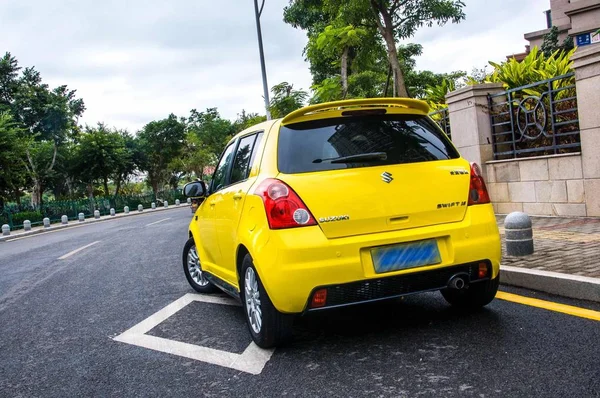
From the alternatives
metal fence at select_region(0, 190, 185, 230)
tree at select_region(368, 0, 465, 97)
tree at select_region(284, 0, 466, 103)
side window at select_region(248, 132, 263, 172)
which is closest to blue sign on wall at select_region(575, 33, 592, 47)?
tree at select_region(284, 0, 466, 103)

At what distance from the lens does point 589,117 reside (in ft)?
24.9

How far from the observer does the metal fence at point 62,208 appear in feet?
96.8

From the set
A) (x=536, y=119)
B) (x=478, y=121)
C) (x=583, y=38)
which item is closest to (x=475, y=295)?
(x=536, y=119)

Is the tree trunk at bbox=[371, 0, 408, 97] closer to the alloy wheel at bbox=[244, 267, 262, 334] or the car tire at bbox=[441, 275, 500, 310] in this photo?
the car tire at bbox=[441, 275, 500, 310]

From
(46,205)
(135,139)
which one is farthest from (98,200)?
(135,139)

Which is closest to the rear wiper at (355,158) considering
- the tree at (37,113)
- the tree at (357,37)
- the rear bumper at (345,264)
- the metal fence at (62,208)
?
the rear bumper at (345,264)

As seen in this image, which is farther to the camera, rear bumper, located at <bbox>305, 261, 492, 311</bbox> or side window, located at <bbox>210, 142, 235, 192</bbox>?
side window, located at <bbox>210, 142, 235, 192</bbox>

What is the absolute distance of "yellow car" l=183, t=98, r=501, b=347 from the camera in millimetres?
3354

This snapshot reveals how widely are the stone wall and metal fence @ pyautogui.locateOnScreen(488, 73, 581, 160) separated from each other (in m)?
0.30

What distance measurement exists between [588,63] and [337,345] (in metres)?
6.07

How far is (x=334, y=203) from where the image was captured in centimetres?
341

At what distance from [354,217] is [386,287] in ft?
1.60

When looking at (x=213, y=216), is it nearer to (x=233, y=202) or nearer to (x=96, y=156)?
(x=233, y=202)

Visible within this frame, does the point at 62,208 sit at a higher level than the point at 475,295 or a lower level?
higher
